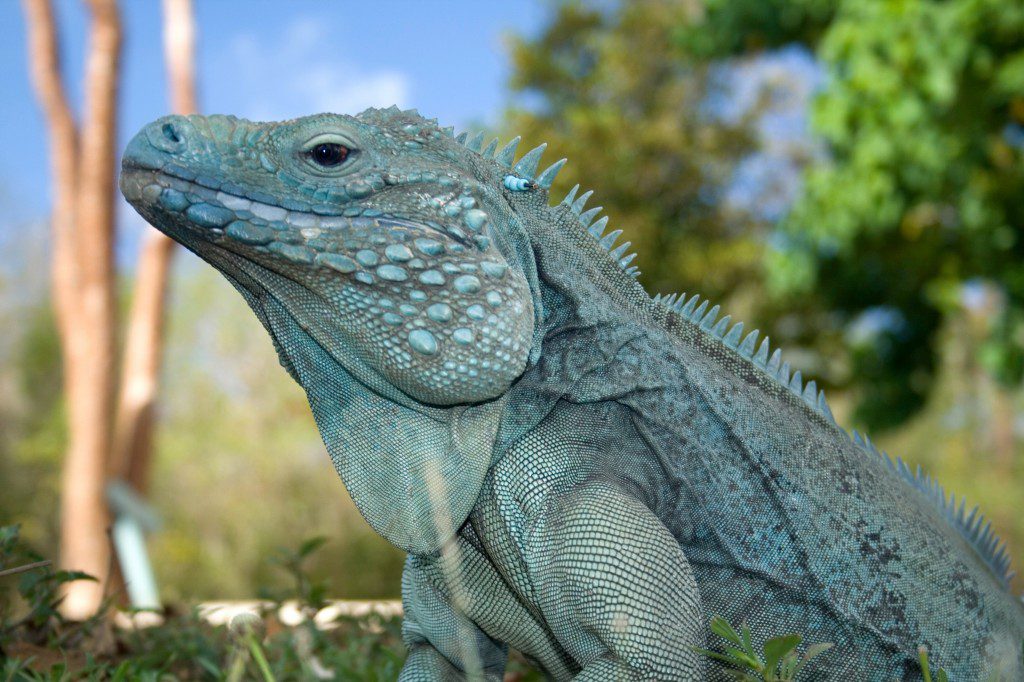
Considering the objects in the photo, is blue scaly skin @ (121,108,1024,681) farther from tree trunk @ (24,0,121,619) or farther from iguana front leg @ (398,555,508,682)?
tree trunk @ (24,0,121,619)

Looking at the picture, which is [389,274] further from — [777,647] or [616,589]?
[777,647]

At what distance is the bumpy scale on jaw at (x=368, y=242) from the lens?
2.23m

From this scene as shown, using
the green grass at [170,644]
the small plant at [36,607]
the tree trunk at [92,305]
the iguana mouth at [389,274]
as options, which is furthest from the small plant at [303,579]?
the tree trunk at [92,305]

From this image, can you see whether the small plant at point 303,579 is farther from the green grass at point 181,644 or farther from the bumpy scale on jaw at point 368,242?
the bumpy scale on jaw at point 368,242

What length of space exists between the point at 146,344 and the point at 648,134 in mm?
13021

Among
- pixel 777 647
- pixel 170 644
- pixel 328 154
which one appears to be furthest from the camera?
pixel 170 644

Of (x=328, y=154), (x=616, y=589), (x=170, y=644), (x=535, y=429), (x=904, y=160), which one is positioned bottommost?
(x=170, y=644)

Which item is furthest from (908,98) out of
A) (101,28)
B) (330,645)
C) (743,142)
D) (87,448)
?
(743,142)

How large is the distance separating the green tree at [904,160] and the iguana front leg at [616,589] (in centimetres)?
874

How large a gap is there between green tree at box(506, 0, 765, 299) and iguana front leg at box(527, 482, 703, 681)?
56.2 feet

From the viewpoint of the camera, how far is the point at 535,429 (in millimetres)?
2383

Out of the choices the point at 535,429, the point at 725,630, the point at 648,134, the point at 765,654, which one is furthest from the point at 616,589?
the point at 648,134

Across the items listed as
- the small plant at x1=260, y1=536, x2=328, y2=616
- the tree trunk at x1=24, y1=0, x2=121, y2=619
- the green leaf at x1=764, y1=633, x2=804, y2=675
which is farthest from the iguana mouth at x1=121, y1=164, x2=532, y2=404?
the tree trunk at x1=24, y1=0, x2=121, y2=619

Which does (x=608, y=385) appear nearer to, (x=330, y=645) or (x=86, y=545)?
(x=330, y=645)
